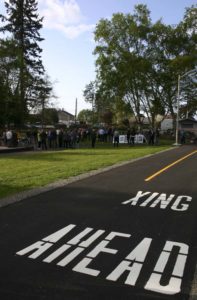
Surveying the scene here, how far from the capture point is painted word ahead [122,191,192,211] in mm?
10031

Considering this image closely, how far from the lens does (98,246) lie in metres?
6.69

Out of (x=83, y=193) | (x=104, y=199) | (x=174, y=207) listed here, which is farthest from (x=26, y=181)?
(x=174, y=207)

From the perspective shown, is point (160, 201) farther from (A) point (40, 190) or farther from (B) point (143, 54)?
(B) point (143, 54)

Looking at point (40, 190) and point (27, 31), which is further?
point (27, 31)

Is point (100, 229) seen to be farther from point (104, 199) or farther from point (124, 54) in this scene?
point (124, 54)

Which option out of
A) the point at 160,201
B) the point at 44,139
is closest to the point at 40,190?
the point at 160,201

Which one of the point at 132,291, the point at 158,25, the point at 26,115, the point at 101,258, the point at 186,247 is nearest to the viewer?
the point at 132,291

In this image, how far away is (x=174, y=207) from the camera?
32.4ft

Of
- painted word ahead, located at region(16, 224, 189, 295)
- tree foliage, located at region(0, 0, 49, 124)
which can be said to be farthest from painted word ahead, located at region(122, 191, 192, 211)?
tree foliage, located at region(0, 0, 49, 124)

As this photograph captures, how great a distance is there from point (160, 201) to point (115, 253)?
441 cm

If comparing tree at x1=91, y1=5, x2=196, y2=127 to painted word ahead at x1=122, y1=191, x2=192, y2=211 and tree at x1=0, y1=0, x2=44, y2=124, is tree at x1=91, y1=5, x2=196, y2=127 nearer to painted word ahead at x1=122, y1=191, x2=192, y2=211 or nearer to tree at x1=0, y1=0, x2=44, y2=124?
tree at x1=0, y1=0, x2=44, y2=124

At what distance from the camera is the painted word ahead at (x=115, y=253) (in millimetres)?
5473

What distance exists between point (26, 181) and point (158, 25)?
50.0m

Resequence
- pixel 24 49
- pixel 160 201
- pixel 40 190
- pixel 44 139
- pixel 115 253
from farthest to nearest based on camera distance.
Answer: pixel 24 49, pixel 44 139, pixel 40 190, pixel 160 201, pixel 115 253
